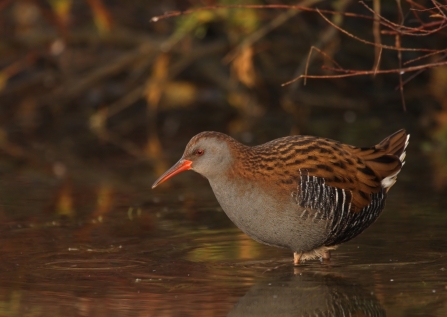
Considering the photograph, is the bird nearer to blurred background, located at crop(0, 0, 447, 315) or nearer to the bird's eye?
the bird's eye

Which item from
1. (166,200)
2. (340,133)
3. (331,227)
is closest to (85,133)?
(340,133)

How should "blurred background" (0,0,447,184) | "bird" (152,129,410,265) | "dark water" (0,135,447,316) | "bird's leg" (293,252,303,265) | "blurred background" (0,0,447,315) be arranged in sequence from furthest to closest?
1. "blurred background" (0,0,447,184)
2. "blurred background" (0,0,447,315)
3. "bird's leg" (293,252,303,265)
4. "bird" (152,129,410,265)
5. "dark water" (0,135,447,316)

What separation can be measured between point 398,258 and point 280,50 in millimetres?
6895

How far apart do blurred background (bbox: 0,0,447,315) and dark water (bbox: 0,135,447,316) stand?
0.05 meters

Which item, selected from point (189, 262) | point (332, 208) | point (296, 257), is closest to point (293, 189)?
point (332, 208)

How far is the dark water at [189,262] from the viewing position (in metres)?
4.75

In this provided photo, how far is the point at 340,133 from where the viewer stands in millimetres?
11281

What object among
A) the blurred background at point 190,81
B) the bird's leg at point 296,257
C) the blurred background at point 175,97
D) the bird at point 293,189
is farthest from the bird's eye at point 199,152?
the blurred background at point 190,81

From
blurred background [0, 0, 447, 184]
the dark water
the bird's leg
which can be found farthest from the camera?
blurred background [0, 0, 447, 184]

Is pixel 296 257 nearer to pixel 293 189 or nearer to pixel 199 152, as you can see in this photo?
pixel 293 189

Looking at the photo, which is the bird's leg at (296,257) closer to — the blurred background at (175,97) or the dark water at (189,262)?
the dark water at (189,262)

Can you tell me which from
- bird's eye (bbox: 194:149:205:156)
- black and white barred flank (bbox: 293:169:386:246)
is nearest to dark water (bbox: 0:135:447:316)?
black and white barred flank (bbox: 293:169:386:246)

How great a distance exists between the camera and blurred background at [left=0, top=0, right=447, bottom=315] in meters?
8.32

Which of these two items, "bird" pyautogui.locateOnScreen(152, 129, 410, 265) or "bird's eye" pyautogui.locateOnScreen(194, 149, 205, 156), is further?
"bird's eye" pyautogui.locateOnScreen(194, 149, 205, 156)
